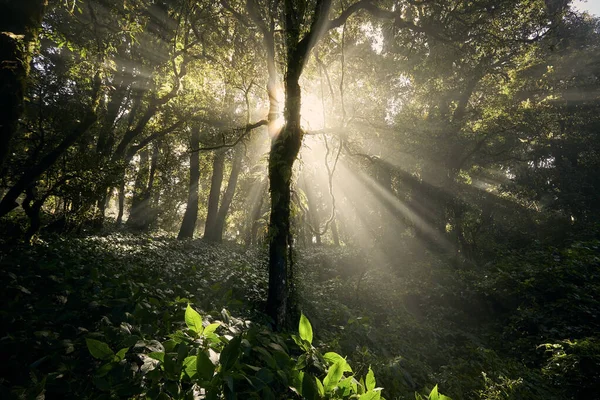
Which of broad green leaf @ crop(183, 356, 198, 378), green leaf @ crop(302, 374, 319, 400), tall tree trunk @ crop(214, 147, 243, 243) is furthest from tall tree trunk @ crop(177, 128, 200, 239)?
green leaf @ crop(302, 374, 319, 400)

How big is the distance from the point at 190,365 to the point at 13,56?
278 inches

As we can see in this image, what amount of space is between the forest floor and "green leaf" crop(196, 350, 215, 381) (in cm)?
59

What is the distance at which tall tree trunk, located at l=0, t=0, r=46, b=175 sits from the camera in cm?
511

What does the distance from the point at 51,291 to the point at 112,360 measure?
102 inches

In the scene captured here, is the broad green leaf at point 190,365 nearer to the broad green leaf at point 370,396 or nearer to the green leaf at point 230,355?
the green leaf at point 230,355

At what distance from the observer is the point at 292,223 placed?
6215mm

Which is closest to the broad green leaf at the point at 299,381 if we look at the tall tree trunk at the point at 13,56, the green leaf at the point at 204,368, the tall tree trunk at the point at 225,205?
the green leaf at the point at 204,368

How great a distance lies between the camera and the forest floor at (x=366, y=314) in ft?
7.28

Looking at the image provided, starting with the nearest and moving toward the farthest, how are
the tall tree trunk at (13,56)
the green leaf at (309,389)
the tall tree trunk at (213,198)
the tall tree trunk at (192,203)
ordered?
the green leaf at (309,389)
the tall tree trunk at (13,56)
the tall tree trunk at (192,203)
the tall tree trunk at (213,198)

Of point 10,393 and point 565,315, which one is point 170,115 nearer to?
point 10,393

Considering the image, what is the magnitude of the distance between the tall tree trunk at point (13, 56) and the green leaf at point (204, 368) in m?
6.52

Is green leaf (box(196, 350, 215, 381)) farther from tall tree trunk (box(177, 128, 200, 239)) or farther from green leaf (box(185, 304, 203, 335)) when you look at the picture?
tall tree trunk (box(177, 128, 200, 239))

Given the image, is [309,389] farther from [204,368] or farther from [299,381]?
[204,368]

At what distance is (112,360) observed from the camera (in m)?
1.41
